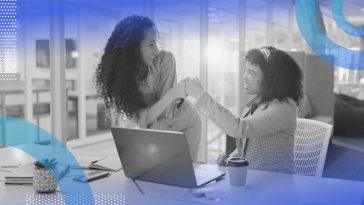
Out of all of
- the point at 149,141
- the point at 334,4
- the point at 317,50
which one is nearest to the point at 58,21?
the point at 149,141

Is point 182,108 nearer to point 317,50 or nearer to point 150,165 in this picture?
point 150,165

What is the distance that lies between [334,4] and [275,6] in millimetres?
1413

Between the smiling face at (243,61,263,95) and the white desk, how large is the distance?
467 mm

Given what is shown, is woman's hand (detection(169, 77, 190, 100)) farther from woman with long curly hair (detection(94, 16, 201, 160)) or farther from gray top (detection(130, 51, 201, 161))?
gray top (detection(130, 51, 201, 161))

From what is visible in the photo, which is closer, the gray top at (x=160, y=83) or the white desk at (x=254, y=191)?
the white desk at (x=254, y=191)

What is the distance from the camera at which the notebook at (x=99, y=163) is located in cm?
171

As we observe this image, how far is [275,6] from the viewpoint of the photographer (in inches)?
285
